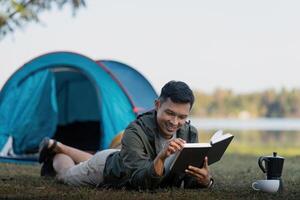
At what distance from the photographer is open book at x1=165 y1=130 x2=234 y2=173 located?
3.27 meters

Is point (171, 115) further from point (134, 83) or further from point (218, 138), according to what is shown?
point (134, 83)

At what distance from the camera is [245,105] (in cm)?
4016

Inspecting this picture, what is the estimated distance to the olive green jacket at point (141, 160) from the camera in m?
3.47

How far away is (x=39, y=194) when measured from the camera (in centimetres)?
354

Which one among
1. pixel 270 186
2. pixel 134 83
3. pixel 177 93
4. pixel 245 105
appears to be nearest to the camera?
pixel 177 93

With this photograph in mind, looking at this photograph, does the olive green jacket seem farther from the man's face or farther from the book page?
the book page

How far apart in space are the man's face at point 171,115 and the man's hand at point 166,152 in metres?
0.23

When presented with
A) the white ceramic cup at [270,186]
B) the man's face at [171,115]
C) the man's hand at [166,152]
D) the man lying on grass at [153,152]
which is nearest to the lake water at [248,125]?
the man lying on grass at [153,152]

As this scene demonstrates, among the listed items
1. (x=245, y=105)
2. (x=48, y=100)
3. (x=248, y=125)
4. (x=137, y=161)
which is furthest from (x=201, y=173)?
(x=245, y=105)

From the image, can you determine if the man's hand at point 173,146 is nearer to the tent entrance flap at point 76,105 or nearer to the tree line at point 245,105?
the tent entrance flap at point 76,105

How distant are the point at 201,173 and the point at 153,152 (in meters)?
0.28

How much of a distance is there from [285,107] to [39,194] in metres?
36.7

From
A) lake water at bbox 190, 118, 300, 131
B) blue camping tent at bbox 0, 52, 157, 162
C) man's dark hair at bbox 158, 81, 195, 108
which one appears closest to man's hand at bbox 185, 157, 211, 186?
man's dark hair at bbox 158, 81, 195, 108

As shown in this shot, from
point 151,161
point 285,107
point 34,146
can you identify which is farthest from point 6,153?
point 285,107
